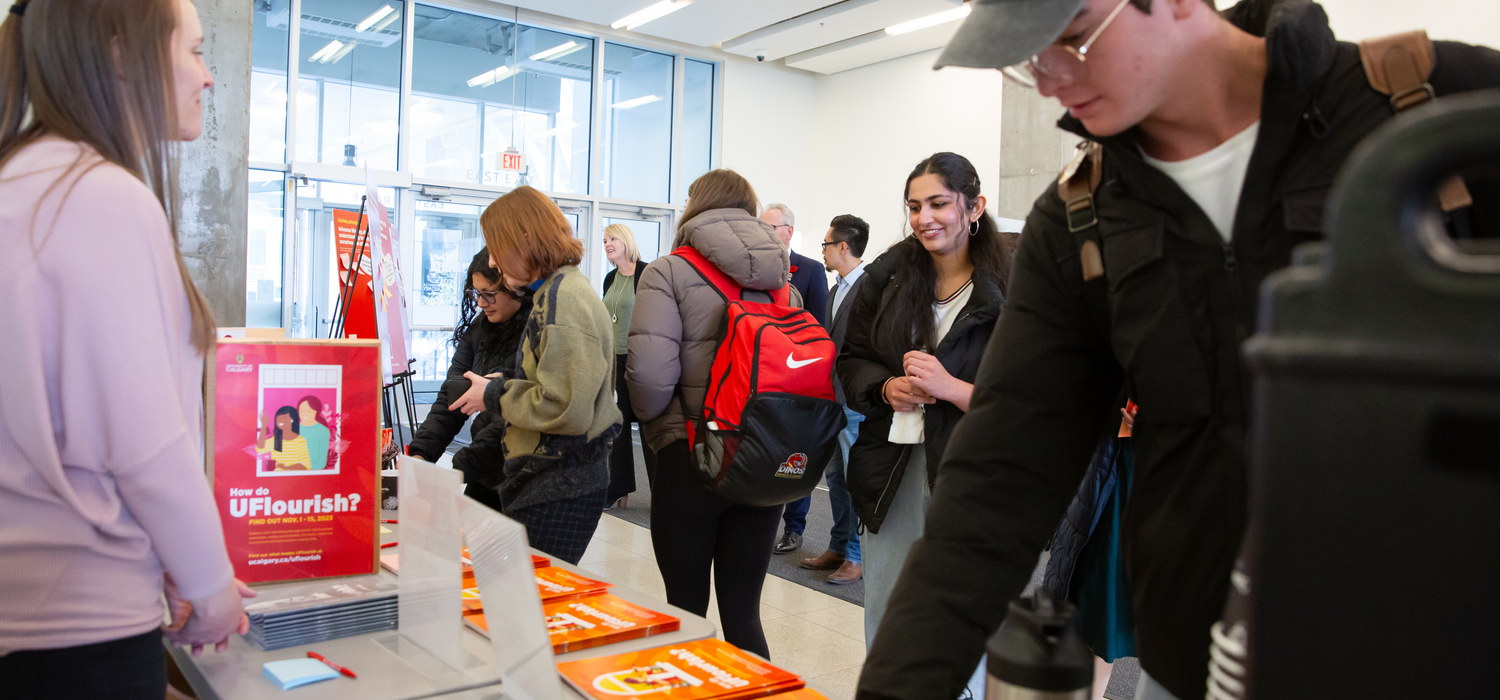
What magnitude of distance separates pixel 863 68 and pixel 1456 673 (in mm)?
10239

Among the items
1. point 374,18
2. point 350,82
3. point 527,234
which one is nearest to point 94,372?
point 527,234

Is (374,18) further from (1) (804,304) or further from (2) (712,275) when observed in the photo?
(2) (712,275)

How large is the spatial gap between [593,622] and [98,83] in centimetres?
93

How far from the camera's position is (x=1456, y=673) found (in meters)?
0.24

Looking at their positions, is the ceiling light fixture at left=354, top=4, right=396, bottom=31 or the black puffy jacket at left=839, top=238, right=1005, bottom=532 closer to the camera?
the black puffy jacket at left=839, top=238, right=1005, bottom=532

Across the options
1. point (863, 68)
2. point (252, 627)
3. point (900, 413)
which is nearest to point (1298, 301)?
point (252, 627)

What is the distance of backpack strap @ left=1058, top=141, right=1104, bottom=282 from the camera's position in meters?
0.91

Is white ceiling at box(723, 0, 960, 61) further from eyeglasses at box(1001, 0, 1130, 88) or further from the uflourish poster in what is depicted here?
eyeglasses at box(1001, 0, 1130, 88)

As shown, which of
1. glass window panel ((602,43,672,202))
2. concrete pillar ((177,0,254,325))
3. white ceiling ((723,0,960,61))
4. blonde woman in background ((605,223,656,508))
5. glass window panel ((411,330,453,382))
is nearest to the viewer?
concrete pillar ((177,0,254,325))

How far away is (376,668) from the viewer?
4.29 ft

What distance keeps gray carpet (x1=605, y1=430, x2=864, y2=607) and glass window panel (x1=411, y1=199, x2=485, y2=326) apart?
111 inches

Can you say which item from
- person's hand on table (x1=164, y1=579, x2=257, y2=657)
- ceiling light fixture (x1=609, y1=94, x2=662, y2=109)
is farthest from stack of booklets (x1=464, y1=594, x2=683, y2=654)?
ceiling light fixture (x1=609, y1=94, x2=662, y2=109)

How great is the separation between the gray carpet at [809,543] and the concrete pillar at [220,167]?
7.05ft

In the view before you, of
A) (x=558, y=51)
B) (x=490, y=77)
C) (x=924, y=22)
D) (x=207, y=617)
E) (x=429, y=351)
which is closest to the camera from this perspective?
(x=207, y=617)
